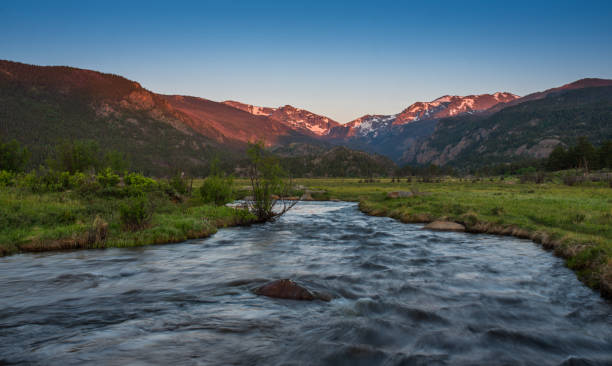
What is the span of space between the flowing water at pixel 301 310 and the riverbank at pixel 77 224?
1.66 metres

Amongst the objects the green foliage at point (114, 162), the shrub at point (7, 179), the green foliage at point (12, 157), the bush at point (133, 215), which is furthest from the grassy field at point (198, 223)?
the green foliage at point (114, 162)

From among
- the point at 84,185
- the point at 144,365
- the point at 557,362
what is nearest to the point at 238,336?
the point at 144,365

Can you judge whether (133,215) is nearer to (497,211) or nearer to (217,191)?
(217,191)

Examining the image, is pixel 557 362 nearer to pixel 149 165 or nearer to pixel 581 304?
pixel 581 304

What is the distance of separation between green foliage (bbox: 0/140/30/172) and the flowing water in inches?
1996

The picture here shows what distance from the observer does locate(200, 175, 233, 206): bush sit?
35938 mm

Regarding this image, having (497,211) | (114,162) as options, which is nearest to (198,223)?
(497,211)

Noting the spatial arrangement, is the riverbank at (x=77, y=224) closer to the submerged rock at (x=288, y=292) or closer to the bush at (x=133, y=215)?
the bush at (x=133, y=215)

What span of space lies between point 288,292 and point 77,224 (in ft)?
53.1

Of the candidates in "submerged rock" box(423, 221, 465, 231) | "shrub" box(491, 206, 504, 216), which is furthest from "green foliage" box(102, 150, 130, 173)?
"shrub" box(491, 206, 504, 216)

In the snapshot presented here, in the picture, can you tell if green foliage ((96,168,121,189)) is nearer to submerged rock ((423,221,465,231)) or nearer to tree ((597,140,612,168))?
submerged rock ((423,221,465,231))

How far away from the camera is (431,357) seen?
7773 mm

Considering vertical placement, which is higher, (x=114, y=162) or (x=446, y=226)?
(x=114, y=162)

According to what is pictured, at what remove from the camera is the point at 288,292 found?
12031 mm
